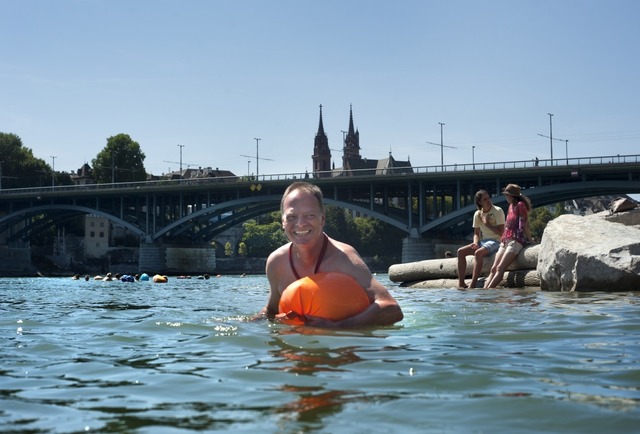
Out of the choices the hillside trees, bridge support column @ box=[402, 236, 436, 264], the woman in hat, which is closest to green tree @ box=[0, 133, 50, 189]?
the hillside trees

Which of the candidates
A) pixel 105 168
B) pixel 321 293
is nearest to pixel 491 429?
pixel 321 293

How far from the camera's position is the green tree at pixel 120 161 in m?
100

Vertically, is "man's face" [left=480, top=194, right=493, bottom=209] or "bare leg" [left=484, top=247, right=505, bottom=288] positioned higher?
"man's face" [left=480, top=194, right=493, bottom=209]

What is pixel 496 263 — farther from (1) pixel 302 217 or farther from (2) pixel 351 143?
(2) pixel 351 143

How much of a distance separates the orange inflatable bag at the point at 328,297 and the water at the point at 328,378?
9.6 inches

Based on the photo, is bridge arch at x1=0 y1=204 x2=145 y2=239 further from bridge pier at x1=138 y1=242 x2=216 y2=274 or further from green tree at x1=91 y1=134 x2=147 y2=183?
green tree at x1=91 y1=134 x2=147 y2=183

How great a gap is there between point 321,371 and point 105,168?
98815mm

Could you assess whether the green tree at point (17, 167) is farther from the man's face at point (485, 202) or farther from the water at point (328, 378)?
the water at point (328, 378)

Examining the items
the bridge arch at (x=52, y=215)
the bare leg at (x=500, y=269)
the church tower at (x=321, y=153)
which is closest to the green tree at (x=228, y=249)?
the bridge arch at (x=52, y=215)

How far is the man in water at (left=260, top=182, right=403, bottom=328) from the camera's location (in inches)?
251

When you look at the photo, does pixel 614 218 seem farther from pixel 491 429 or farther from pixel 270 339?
pixel 491 429

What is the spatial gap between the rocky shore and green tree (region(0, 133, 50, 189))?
311 ft

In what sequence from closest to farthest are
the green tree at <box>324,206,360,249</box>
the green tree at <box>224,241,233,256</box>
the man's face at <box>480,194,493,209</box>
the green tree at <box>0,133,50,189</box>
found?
the man's face at <box>480,194,493,209</box>
the green tree at <box>0,133,50,189</box>
the green tree at <box>324,206,360,249</box>
the green tree at <box>224,241,233,256</box>

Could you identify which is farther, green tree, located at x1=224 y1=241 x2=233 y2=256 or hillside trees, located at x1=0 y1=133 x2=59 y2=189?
green tree, located at x1=224 y1=241 x2=233 y2=256
